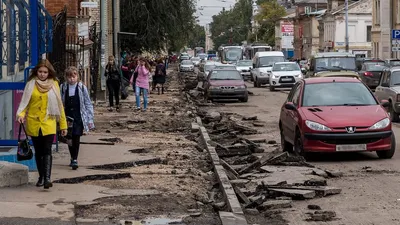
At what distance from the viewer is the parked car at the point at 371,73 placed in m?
46.6

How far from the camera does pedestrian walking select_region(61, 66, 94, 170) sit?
13508 millimetres

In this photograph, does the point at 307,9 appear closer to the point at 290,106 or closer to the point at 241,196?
the point at 290,106

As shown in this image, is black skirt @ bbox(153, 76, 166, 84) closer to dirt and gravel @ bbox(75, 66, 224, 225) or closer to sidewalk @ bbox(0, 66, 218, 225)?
dirt and gravel @ bbox(75, 66, 224, 225)

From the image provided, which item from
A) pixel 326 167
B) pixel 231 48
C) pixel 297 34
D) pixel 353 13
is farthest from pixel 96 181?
pixel 297 34

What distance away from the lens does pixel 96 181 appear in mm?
12445

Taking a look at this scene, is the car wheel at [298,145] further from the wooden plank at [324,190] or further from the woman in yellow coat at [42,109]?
the woman in yellow coat at [42,109]

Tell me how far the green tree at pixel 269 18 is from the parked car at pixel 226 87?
99.0 metres

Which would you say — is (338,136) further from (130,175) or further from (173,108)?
(173,108)

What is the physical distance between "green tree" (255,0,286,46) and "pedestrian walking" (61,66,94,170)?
409 feet

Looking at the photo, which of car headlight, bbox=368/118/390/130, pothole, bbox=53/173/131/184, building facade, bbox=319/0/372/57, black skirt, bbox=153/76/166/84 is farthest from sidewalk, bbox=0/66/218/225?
building facade, bbox=319/0/372/57

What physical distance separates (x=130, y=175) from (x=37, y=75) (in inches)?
102

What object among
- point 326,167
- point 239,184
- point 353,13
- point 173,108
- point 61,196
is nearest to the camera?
point 61,196

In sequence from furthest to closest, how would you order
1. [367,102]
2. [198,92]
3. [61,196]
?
[198,92] → [367,102] → [61,196]

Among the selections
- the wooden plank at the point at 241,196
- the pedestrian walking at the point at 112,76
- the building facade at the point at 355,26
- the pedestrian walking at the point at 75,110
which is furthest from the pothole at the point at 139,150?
the building facade at the point at 355,26
